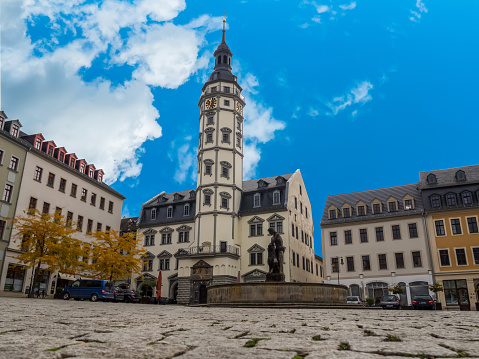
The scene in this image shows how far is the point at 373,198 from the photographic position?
51.0m

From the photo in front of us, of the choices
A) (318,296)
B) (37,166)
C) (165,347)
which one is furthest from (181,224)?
(165,347)

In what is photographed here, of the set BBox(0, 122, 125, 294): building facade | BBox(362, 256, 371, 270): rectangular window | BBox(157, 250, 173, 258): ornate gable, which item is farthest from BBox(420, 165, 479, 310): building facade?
BBox(0, 122, 125, 294): building facade

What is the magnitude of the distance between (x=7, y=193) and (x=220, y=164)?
25.0 m

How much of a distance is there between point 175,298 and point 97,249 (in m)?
16.5

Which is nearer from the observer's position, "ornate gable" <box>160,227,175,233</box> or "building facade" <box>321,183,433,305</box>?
"building facade" <box>321,183,433,305</box>

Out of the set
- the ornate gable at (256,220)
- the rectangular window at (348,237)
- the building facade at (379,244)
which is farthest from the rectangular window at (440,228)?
the ornate gable at (256,220)

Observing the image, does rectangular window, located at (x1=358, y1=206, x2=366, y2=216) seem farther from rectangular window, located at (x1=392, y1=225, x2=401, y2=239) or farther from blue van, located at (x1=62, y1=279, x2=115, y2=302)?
blue van, located at (x1=62, y1=279, x2=115, y2=302)

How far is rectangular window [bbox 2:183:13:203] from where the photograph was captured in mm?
39281

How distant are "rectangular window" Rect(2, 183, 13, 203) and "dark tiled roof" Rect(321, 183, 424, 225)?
35.1 metres

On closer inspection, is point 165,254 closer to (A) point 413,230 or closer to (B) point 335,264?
(B) point 335,264

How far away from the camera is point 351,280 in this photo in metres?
47.8

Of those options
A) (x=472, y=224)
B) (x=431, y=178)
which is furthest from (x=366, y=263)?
(x=431, y=178)

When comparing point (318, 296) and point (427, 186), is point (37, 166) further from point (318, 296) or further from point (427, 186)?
point (427, 186)

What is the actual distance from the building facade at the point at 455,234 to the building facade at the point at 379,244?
3.84ft
